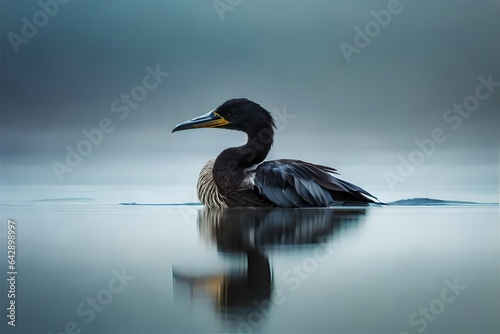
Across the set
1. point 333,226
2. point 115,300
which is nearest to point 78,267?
point 115,300

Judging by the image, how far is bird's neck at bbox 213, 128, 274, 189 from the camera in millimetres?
3574

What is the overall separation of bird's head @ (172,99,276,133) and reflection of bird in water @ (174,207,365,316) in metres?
0.53

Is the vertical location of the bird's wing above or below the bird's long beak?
below

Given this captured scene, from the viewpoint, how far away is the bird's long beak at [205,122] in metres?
3.62

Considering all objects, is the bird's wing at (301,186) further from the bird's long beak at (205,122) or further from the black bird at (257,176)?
the bird's long beak at (205,122)

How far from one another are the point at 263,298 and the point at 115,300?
1.28 feet

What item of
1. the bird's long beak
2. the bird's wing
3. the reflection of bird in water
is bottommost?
the reflection of bird in water

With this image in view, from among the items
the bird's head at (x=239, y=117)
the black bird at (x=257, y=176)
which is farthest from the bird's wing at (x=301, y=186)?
the bird's head at (x=239, y=117)

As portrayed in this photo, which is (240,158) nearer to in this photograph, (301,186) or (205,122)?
(205,122)

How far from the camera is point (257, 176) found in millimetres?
3477

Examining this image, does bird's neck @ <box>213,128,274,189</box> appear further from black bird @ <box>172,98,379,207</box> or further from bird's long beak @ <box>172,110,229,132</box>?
bird's long beak @ <box>172,110,229,132</box>

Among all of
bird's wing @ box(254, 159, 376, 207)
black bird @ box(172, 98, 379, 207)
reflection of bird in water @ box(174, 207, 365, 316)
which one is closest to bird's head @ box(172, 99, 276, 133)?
black bird @ box(172, 98, 379, 207)

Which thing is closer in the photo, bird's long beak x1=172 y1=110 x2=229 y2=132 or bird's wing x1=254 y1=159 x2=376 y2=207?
bird's wing x1=254 y1=159 x2=376 y2=207

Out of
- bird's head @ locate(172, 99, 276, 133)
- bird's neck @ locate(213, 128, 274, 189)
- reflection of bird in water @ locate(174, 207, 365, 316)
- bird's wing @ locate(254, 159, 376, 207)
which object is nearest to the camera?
reflection of bird in water @ locate(174, 207, 365, 316)
